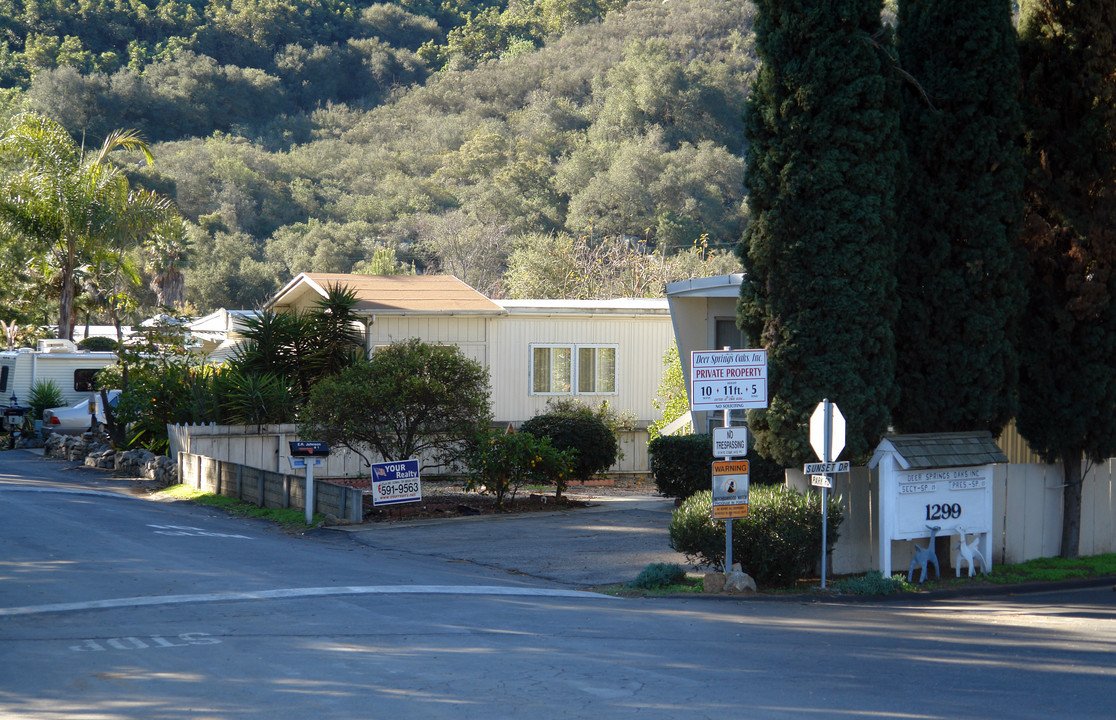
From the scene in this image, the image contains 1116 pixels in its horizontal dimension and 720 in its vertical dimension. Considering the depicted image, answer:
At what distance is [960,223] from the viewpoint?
41.9 ft

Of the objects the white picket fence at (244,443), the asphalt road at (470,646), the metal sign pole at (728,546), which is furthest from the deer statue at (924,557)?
the white picket fence at (244,443)

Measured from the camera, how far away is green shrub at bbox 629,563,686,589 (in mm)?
11445

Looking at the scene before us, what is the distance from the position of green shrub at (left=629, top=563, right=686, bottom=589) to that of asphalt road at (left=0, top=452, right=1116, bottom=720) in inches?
24.6

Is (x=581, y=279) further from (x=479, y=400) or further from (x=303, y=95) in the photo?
(x=303, y=95)

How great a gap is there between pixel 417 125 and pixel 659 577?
244 ft

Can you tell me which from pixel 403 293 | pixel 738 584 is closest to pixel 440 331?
pixel 403 293

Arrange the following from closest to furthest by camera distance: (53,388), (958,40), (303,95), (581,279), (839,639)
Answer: (839,639), (958,40), (53,388), (581,279), (303,95)

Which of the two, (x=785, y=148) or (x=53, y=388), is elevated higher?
(x=785, y=148)

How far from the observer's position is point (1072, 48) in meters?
13.4

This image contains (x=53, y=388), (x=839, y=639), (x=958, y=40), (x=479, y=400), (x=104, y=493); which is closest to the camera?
(x=839, y=639)

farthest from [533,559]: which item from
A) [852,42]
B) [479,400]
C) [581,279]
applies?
[581,279]

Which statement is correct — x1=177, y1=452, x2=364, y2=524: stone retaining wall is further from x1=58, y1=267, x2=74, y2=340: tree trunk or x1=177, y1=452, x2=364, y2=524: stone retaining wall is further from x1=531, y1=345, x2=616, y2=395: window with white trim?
x1=58, y1=267, x2=74, y2=340: tree trunk

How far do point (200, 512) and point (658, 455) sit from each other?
733cm

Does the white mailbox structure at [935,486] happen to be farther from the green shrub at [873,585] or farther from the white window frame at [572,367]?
the white window frame at [572,367]
